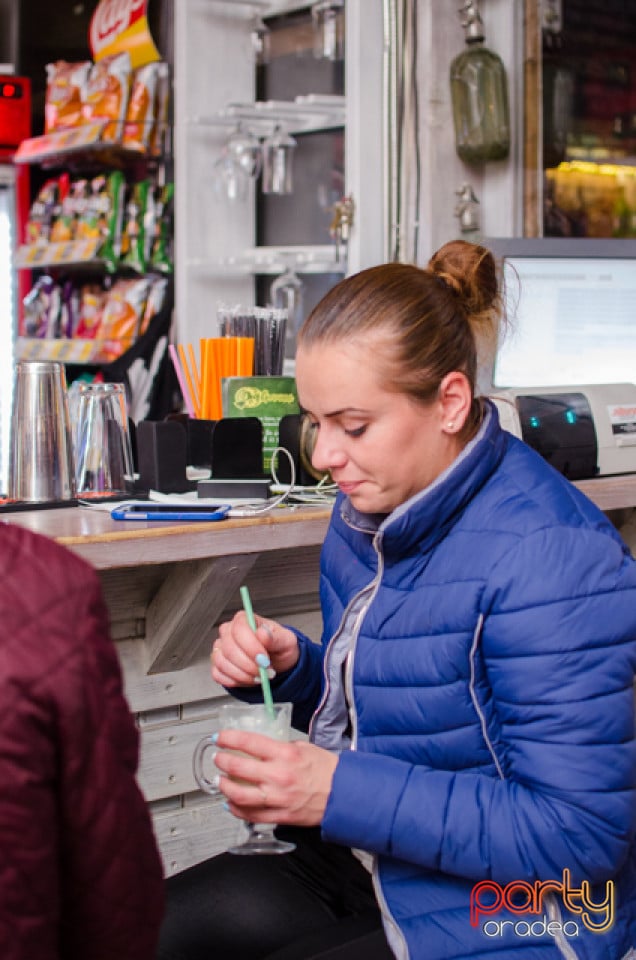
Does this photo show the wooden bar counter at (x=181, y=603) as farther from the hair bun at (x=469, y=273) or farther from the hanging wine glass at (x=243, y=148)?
the hanging wine glass at (x=243, y=148)

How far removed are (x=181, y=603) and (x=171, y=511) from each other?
0.50 feet

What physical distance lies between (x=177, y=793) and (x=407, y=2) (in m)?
2.36

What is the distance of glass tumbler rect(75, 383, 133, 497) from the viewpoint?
7.17 feet

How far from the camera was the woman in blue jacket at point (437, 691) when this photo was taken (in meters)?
1.22

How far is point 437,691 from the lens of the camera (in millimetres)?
1314

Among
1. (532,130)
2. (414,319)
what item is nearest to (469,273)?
(414,319)

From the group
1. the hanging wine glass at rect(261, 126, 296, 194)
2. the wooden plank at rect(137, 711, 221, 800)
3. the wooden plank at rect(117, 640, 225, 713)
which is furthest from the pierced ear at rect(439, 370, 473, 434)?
the hanging wine glass at rect(261, 126, 296, 194)

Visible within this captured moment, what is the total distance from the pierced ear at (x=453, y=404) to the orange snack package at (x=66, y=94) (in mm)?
3649

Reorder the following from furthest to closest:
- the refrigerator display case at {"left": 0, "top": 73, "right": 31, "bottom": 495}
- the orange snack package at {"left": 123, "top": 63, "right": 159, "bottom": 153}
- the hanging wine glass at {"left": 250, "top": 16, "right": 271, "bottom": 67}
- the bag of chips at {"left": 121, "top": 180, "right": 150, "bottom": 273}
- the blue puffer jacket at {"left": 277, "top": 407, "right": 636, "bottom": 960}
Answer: the refrigerator display case at {"left": 0, "top": 73, "right": 31, "bottom": 495}, the bag of chips at {"left": 121, "top": 180, "right": 150, "bottom": 273}, the orange snack package at {"left": 123, "top": 63, "right": 159, "bottom": 153}, the hanging wine glass at {"left": 250, "top": 16, "right": 271, "bottom": 67}, the blue puffer jacket at {"left": 277, "top": 407, "right": 636, "bottom": 960}

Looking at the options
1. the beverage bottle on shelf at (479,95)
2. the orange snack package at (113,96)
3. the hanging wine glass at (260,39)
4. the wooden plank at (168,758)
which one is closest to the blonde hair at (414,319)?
the wooden plank at (168,758)

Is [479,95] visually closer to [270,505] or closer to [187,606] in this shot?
[270,505]

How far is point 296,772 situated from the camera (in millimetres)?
1226

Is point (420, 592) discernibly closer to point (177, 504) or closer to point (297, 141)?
point (177, 504)

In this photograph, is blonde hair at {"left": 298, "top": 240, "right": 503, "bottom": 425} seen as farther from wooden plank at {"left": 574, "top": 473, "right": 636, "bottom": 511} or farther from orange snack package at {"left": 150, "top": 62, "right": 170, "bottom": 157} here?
orange snack package at {"left": 150, "top": 62, "right": 170, "bottom": 157}
